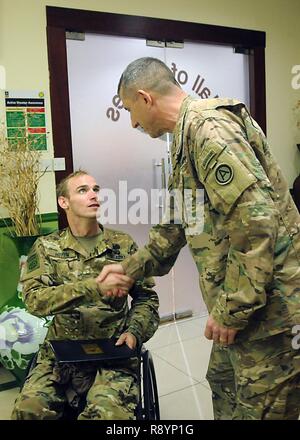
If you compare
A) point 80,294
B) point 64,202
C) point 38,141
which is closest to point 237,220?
point 80,294

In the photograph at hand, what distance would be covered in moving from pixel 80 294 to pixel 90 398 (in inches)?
14.4

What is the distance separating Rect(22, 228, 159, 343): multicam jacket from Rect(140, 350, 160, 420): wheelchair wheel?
0.09m

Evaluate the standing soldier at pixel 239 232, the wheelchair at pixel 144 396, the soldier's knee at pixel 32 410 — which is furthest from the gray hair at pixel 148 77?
the soldier's knee at pixel 32 410

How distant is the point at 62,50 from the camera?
2975 millimetres

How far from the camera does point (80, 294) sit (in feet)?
5.63

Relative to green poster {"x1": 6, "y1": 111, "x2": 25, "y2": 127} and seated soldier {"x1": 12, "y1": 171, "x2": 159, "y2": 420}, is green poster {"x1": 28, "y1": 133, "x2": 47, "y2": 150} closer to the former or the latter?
green poster {"x1": 6, "y1": 111, "x2": 25, "y2": 127}

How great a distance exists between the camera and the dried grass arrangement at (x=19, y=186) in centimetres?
271

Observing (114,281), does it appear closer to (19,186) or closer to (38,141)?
(19,186)

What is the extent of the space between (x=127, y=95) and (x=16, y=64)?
172 centimetres

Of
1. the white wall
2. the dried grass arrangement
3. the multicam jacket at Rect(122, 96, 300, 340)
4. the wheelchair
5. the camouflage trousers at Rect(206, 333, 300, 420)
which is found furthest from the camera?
the white wall

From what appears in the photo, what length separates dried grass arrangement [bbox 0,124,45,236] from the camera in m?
2.71

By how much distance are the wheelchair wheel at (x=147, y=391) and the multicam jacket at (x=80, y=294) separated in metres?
0.09

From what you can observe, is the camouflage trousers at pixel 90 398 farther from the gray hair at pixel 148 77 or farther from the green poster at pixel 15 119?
the green poster at pixel 15 119

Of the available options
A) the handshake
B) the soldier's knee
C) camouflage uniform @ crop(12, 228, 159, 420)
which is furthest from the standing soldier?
the soldier's knee
